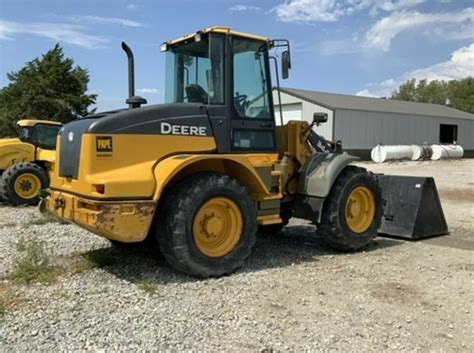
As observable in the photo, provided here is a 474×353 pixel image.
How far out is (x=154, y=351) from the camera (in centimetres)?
387

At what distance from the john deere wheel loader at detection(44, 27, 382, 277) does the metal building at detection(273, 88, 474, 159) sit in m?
23.1

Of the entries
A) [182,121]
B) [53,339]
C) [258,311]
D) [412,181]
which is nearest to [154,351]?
[53,339]

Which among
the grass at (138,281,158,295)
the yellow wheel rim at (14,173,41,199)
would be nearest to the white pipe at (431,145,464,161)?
the yellow wheel rim at (14,173,41,199)

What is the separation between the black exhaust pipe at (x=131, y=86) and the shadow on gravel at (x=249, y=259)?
188 centimetres

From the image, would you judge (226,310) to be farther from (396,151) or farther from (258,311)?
(396,151)

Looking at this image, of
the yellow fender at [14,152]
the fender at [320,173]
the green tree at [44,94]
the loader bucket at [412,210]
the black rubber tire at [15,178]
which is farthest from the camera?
the green tree at [44,94]

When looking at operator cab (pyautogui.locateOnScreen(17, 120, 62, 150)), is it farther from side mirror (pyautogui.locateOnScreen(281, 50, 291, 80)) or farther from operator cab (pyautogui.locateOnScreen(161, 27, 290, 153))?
side mirror (pyautogui.locateOnScreen(281, 50, 291, 80))

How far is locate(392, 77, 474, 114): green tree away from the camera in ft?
230

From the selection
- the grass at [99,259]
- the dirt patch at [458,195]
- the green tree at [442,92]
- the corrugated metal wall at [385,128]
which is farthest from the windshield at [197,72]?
the green tree at [442,92]

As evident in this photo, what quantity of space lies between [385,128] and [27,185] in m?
27.3

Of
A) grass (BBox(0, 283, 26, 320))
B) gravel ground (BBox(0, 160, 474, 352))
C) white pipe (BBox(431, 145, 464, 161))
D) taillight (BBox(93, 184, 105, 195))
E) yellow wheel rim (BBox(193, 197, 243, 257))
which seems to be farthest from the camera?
white pipe (BBox(431, 145, 464, 161))

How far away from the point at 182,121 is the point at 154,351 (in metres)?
2.72

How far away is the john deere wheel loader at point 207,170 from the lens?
17.4ft

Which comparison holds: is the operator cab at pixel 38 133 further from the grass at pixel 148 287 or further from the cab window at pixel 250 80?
the grass at pixel 148 287
